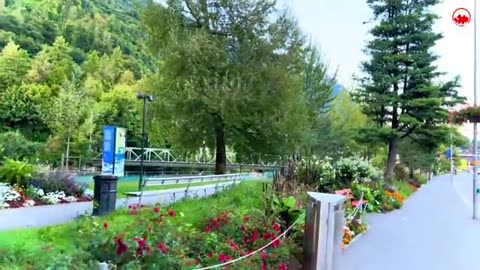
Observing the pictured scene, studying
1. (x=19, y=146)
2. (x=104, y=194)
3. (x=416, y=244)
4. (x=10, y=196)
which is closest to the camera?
(x=104, y=194)

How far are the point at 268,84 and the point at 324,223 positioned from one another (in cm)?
A: 1248

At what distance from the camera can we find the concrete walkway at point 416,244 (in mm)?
6023

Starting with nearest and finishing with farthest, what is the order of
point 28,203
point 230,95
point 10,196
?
point 10,196
point 28,203
point 230,95

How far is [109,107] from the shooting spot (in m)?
35.4

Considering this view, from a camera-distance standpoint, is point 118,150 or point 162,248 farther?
point 118,150

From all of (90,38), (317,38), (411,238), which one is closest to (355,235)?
(411,238)

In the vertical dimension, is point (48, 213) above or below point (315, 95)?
below

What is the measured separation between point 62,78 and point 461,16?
29.9 meters

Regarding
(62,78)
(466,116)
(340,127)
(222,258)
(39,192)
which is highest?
(62,78)

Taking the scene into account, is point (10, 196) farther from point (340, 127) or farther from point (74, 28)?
point (74, 28)

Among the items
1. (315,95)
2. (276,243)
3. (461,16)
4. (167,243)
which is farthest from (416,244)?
(315,95)

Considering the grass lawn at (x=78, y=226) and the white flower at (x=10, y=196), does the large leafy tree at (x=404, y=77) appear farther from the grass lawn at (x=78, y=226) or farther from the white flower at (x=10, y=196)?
the white flower at (x=10, y=196)

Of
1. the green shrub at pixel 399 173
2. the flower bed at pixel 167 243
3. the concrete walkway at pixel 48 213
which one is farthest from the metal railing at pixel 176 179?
the green shrub at pixel 399 173

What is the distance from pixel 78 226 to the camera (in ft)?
14.9
